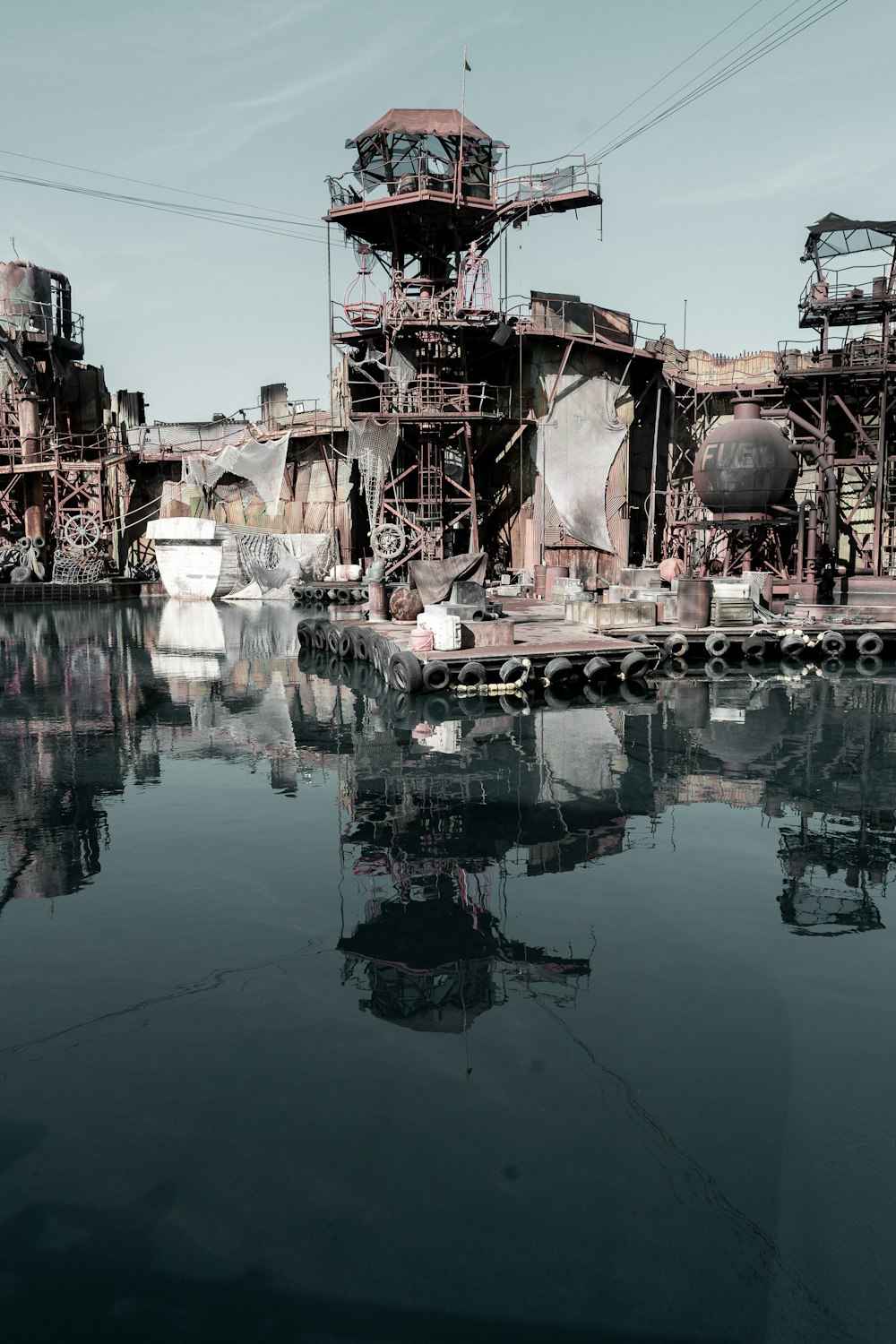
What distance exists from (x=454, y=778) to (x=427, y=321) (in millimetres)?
24777

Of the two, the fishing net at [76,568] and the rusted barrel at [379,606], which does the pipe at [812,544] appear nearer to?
the rusted barrel at [379,606]

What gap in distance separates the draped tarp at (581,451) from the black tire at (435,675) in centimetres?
1892

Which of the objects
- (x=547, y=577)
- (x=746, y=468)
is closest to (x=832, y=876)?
(x=746, y=468)

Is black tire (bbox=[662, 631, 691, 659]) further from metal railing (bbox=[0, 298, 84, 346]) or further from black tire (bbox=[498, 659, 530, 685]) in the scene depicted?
metal railing (bbox=[0, 298, 84, 346])

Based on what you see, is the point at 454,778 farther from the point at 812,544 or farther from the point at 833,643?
the point at 812,544

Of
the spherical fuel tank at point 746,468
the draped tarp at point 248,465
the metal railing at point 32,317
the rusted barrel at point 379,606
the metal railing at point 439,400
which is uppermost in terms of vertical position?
the metal railing at point 32,317

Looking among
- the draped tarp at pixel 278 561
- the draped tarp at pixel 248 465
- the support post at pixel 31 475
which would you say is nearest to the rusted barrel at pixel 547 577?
the draped tarp at pixel 278 561

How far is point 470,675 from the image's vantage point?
19.8 meters

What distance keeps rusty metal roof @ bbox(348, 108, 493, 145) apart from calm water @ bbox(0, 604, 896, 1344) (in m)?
28.5

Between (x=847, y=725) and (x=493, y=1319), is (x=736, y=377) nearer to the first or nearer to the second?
(x=847, y=725)

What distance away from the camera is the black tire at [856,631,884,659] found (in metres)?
24.8

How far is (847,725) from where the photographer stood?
17.2 meters

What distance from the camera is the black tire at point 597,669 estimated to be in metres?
20.8

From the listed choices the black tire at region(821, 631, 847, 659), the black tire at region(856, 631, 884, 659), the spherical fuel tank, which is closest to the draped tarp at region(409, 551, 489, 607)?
the spherical fuel tank
